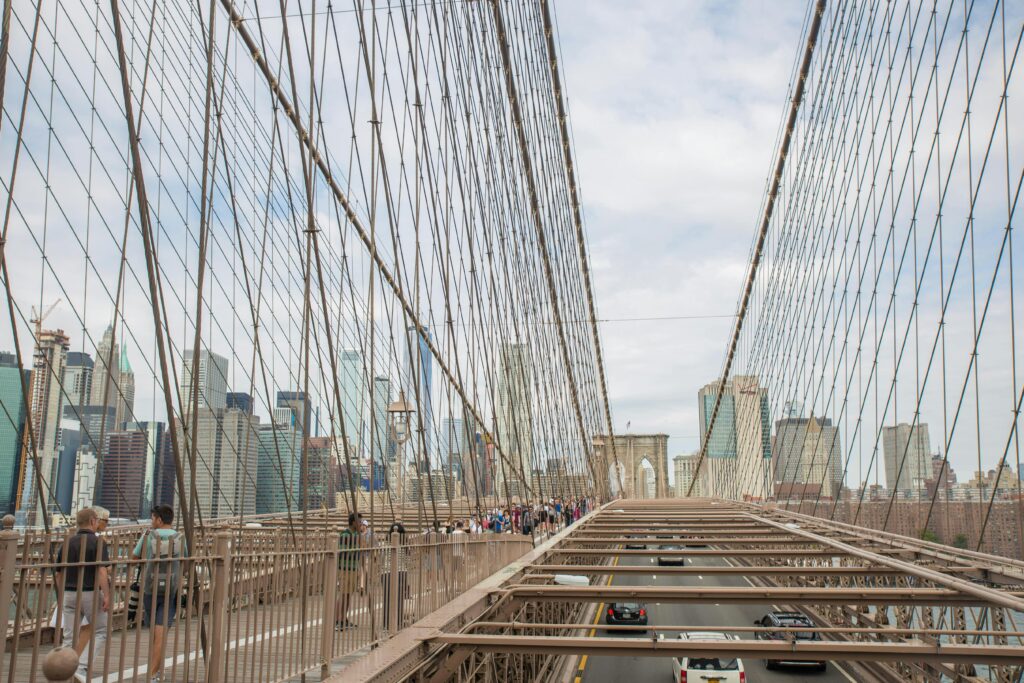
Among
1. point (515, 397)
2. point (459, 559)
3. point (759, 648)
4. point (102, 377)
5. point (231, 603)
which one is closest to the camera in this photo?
point (231, 603)

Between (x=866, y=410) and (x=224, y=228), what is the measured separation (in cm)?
A: 1275

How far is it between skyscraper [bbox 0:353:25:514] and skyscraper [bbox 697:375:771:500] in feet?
93.3

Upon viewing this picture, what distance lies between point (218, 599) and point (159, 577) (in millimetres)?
628

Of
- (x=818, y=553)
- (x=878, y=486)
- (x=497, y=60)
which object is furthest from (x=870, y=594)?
(x=497, y=60)

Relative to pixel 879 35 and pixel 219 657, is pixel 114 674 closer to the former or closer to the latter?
pixel 219 657

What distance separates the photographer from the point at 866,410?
17.5 metres

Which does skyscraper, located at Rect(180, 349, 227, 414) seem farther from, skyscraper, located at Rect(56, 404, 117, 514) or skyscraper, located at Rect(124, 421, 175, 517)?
skyscraper, located at Rect(56, 404, 117, 514)

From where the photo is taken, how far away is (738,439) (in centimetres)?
4412

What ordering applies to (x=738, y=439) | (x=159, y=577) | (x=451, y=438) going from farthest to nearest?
(x=738, y=439), (x=451, y=438), (x=159, y=577)

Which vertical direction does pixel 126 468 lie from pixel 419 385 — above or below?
below

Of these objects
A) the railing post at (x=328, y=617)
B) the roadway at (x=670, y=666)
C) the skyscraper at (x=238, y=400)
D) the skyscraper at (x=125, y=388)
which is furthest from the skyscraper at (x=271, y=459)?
the railing post at (x=328, y=617)

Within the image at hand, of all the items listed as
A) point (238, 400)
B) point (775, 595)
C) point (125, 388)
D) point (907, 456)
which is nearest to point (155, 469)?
point (125, 388)

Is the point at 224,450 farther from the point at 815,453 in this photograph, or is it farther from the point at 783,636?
the point at 815,453

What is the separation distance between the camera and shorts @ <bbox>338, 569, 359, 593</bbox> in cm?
443
